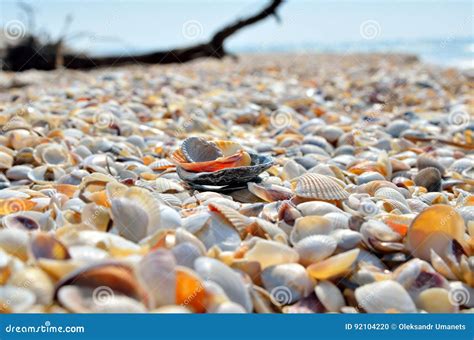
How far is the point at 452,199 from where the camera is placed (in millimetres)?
2602

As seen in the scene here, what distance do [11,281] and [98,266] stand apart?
29cm

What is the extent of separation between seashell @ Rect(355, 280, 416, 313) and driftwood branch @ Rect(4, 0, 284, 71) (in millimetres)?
5998

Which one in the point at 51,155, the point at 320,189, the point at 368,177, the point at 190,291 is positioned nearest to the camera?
the point at 190,291

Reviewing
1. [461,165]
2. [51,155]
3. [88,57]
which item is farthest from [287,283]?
[88,57]

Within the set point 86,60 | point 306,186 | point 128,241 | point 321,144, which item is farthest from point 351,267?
point 86,60

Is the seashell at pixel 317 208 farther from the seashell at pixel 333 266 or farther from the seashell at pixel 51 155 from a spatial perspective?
the seashell at pixel 51 155

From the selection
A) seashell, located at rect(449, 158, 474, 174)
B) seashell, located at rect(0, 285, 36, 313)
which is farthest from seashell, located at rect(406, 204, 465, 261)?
seashell, located at rect(449, 158, 474, 174)

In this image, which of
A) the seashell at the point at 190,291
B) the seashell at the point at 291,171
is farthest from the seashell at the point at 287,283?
the seashell at the point at 291,171

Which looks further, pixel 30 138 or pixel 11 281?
pixel 30 138

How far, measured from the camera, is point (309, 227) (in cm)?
187

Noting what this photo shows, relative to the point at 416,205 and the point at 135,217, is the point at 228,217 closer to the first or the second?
the point at 135,217

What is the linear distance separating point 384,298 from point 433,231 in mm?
384

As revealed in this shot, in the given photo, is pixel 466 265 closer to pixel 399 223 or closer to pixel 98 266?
pixel 399 223

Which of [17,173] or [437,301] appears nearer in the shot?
[437,301]
